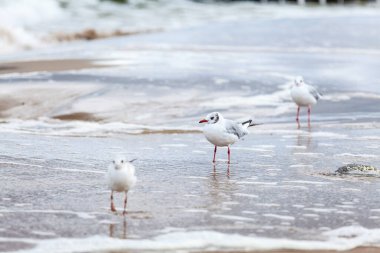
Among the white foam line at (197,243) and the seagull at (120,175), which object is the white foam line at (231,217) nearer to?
the white foam line at (197,243)

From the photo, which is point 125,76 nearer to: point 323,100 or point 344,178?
point 323,100

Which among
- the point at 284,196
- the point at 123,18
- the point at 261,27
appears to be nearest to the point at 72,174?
the point at 284,196

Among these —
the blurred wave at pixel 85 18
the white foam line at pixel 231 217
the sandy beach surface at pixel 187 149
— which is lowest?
the blurred wave at pixel 85 18

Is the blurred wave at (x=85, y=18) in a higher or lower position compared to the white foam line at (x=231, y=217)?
lower

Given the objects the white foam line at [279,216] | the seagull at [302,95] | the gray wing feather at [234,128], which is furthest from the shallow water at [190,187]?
the seagull at [302,95]

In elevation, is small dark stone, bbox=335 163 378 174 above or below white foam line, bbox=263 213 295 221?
below

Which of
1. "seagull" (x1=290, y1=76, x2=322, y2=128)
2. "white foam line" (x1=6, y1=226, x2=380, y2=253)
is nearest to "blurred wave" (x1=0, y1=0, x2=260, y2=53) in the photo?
"seagull" (x1=290, y1=76, x2=322, y2=128)

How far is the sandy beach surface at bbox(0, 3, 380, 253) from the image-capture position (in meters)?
5.68

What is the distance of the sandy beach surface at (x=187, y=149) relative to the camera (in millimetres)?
5684

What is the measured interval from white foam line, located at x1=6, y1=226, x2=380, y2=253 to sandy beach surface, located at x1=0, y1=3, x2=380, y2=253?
1cm

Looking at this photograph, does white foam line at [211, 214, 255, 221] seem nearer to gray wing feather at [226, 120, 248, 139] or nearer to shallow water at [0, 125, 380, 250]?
shallow water at [0, 125, 380, 250]

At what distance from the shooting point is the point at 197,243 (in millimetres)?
5430

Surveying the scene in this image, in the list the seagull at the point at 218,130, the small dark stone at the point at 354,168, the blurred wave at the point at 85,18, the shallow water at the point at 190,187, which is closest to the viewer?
the shallow water at the point at 190,187

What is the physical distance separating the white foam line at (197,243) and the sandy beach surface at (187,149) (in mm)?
12
